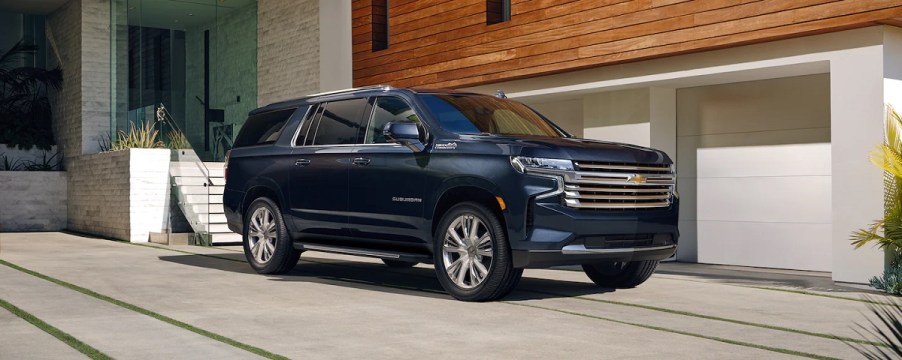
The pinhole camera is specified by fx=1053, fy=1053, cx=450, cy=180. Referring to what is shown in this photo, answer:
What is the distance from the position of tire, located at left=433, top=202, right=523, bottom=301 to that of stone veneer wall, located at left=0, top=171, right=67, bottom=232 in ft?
57.3

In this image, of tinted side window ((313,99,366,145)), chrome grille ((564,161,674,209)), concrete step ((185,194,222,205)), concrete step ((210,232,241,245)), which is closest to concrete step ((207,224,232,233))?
concrete step ((210,232,241,245))

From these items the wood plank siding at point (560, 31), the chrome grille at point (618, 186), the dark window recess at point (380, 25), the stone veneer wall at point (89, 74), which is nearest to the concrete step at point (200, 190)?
the wood plank siding at point (560, 31)

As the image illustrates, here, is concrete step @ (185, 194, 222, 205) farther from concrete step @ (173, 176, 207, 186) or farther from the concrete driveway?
the concrete driveway

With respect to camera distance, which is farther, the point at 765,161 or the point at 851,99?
the point at 765,161

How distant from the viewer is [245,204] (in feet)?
38.9

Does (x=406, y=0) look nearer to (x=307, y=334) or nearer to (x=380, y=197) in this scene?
(x=380, y=197)

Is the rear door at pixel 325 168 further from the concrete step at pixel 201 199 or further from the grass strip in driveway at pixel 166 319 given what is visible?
the concrete step at pixel 201 199

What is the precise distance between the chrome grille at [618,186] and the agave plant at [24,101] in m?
Result: 18.6

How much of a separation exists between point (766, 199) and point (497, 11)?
5236mm

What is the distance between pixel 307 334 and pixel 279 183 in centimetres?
445

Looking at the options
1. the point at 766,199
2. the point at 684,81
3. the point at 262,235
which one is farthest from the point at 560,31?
the point at 262,235

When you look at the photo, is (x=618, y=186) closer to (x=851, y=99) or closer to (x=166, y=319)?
(x=851, y=99)

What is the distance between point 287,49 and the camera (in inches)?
910

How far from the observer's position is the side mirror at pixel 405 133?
30.5 ft
